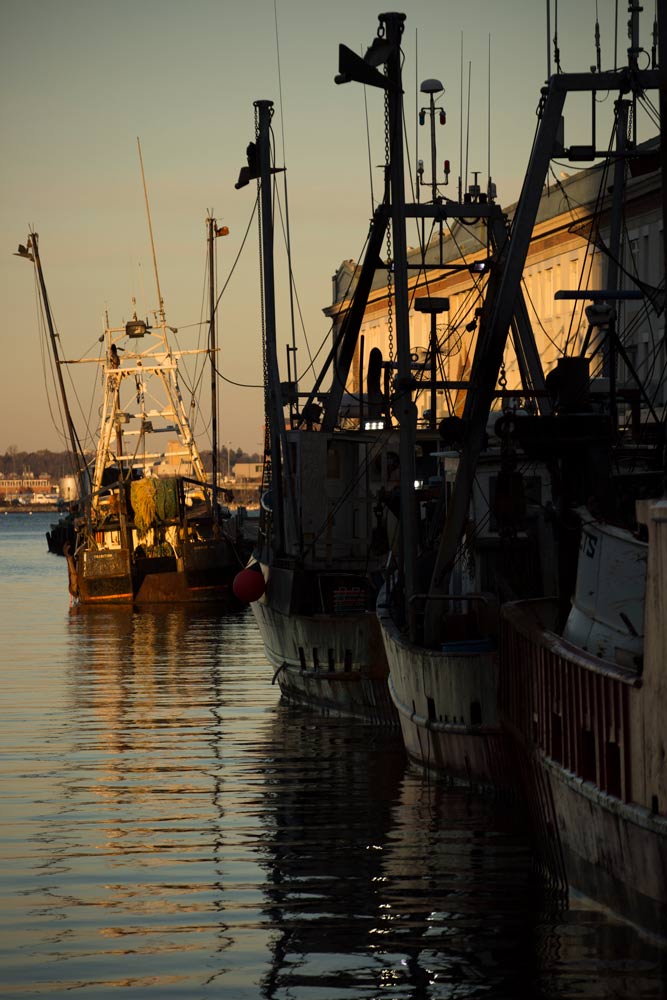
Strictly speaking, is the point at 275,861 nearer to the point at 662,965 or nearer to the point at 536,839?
the point at 536,839

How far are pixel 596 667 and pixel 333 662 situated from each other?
17.2 meters

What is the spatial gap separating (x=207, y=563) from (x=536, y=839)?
52.4m

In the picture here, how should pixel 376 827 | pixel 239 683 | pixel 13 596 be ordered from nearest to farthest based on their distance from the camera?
pixel 376 827
pixel 239 683
pixel 13 596

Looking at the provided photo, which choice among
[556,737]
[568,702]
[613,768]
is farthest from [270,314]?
[613,768]

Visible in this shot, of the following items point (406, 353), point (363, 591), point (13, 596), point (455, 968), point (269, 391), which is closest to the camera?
point (455, 968)

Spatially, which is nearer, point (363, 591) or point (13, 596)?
point (363, 591)

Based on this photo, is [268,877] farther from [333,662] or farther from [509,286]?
[333,662]

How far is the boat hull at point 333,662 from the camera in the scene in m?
28.3

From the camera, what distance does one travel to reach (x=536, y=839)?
56.1 ft

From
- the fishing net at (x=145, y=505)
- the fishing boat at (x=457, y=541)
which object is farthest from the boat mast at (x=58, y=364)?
the fishing boat at (x=457, y=541)

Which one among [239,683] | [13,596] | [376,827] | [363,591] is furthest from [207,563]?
[376,827]

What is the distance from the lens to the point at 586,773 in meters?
13.7

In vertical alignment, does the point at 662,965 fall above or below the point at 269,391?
below

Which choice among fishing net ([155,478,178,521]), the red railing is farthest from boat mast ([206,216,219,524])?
the red railing
